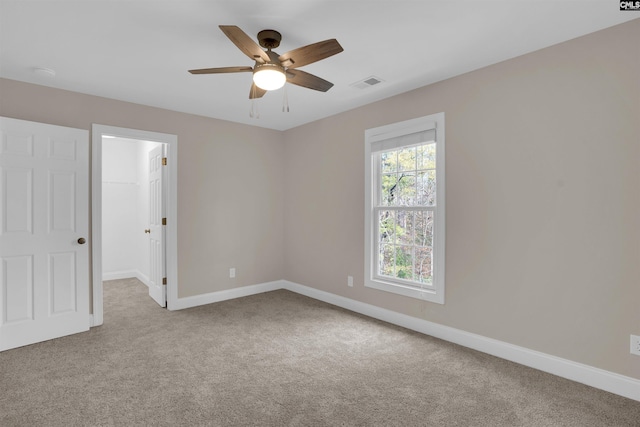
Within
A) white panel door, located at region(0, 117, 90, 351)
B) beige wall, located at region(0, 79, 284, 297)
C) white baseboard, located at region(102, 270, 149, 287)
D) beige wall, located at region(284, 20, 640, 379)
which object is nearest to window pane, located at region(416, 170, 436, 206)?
beige wall, located at region(284, 20, 640, 379)

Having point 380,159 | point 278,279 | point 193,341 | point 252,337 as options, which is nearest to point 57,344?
point 193,341

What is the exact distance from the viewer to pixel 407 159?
12.4 ft

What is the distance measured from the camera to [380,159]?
407 cm

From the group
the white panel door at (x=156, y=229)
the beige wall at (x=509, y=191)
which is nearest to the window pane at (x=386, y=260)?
the beige wall at (x=509, y=191)

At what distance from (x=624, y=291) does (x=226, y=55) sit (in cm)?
354

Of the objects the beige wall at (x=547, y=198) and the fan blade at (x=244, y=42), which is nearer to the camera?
the fan blade at (x=244, y=42)

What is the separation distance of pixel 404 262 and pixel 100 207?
3529mm

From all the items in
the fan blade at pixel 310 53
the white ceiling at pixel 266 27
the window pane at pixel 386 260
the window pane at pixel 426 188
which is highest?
the white ceiling at pixel 266 27

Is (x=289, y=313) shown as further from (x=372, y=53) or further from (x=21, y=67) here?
(x=21, y=67)

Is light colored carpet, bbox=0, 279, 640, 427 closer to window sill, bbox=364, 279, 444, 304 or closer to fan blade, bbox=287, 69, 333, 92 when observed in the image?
window sill, bbox=364, 279, 444, 304

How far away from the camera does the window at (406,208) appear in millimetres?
3422

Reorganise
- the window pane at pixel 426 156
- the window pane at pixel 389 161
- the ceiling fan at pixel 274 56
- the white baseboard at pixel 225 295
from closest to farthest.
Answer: the ceiling fan at pixel 274 56, the window pane at pixel 426 156, the window pane at pixel 389 161, the white baseboard at pixel 225 295

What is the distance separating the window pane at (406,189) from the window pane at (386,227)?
210mm

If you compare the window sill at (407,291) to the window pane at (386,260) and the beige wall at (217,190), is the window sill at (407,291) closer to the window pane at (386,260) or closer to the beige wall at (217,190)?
the window pane at (386,260)
